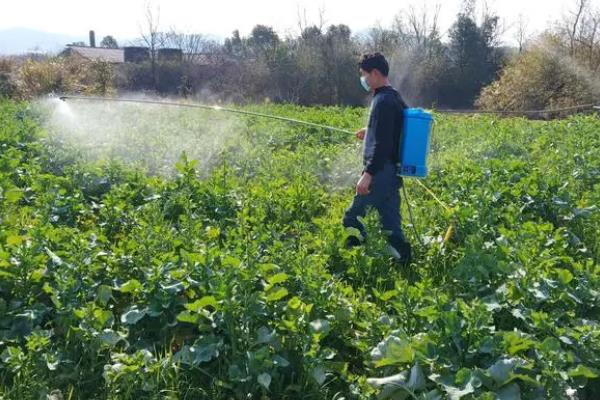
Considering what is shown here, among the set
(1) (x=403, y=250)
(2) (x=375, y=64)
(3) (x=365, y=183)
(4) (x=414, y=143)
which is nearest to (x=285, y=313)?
(3) (x=365, y=183)

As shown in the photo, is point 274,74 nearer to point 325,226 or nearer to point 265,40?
point 265,40

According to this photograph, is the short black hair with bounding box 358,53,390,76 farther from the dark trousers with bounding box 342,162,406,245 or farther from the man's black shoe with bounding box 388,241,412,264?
the man's black shoe with bounding box 388,241,412,264

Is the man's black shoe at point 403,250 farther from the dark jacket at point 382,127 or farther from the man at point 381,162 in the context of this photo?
the dark jacket at point 382,127

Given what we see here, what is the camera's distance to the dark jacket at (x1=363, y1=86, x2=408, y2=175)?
451 centimetres

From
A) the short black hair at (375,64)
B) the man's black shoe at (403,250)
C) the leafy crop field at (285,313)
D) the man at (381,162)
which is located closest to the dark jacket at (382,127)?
the man at (381,162)

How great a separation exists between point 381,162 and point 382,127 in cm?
27

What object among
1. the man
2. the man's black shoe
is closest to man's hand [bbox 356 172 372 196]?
the man

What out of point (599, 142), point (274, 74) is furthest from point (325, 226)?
→ point (274, 74)

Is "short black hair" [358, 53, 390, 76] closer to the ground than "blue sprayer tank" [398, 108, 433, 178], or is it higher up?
higher up

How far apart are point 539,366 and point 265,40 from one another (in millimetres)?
39672

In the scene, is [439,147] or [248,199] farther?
[439,147]

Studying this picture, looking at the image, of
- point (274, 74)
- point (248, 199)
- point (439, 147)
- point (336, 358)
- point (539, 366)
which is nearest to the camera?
point (539, 366)

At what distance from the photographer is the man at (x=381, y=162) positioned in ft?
14.8

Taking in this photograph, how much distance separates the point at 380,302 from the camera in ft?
13.1
